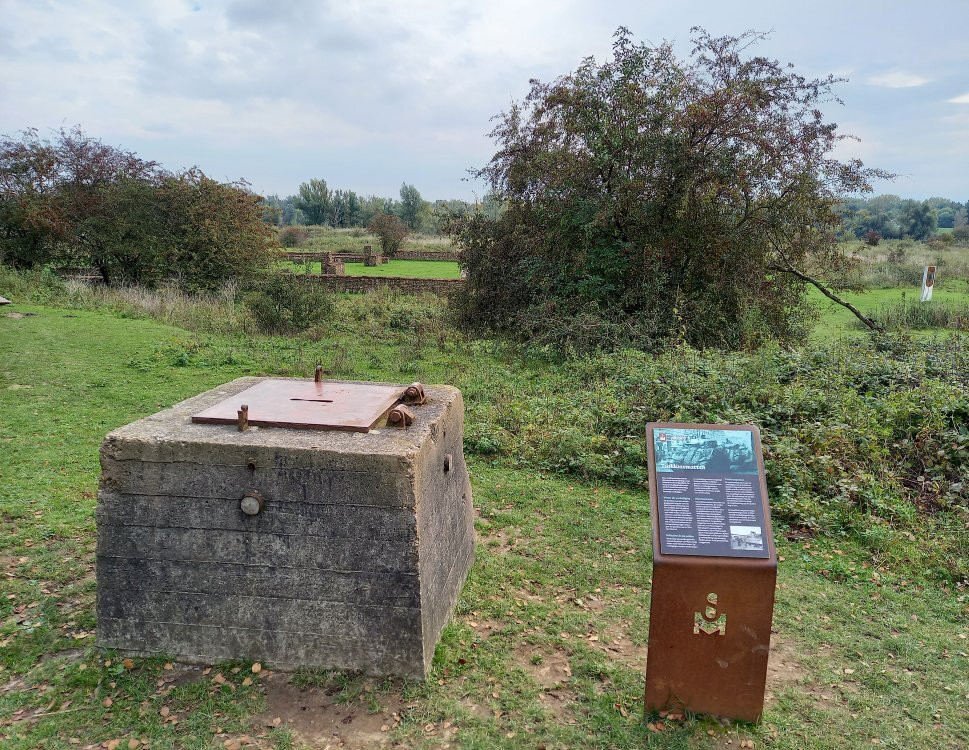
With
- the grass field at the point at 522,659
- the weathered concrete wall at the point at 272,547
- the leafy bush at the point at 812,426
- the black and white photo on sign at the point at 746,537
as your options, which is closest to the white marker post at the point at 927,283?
the leafy bush at the point at 812,426

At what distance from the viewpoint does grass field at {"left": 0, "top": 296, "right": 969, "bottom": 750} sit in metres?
3.26

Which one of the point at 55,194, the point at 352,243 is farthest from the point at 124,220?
the point at 352,243

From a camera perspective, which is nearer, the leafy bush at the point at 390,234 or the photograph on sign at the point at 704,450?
the photograph on sign at the point at 704,450

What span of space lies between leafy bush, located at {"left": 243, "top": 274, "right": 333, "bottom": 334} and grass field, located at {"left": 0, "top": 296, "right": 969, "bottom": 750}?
27.4 feet

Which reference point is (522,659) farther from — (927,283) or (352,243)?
(352,243)

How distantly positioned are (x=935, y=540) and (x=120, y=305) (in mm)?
15884

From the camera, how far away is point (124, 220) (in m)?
19.0

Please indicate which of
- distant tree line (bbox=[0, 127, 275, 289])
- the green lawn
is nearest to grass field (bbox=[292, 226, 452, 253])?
distant tree line (bbox=[0, 127, 275, 289])

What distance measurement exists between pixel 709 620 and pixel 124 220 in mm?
19918

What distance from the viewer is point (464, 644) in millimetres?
3912

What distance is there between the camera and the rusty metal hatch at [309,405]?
3.72 metres

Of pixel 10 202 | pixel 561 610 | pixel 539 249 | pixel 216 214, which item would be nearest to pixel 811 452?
pixel 561 610

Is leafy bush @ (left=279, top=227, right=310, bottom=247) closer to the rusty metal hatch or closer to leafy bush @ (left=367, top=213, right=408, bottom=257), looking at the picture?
leafy bush @ (left=367, top=213, right=408, bottom=257)

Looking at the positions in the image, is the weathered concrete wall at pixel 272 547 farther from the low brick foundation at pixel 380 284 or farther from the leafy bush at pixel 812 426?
the low brick foundation at pixel 380 284
